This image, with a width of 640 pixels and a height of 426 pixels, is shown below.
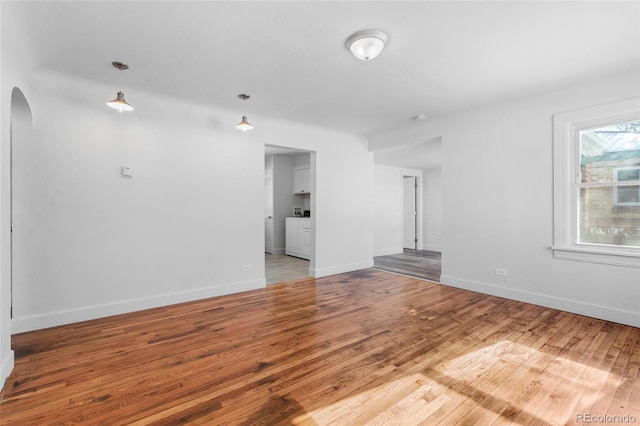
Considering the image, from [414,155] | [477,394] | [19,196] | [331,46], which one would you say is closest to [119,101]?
[19,196]

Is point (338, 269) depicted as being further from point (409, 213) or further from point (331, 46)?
point (409, 213)

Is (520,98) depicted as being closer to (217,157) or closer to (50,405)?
(217,157)

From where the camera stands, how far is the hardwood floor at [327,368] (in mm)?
1705

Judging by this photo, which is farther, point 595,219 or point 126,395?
point 595,219

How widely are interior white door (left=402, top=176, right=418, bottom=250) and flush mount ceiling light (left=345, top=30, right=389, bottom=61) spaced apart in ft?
21.1

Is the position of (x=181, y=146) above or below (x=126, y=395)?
above

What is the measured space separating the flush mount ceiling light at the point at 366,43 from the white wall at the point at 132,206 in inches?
89.5

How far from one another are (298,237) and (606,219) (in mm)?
5356

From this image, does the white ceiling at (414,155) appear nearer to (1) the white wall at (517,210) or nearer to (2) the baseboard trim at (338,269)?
(1) the white wall at (517,210)

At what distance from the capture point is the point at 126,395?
187 cm

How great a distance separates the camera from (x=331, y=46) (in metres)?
2.48

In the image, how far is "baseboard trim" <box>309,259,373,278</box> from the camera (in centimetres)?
505

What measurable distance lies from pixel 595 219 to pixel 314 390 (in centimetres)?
360

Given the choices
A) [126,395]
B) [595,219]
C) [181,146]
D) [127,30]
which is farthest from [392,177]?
[126,395]
